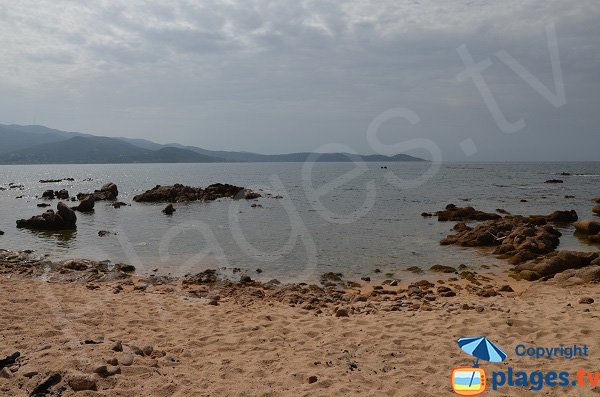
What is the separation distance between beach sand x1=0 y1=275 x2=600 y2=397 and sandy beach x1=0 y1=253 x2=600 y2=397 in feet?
0.08

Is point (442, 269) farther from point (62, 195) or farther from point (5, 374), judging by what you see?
point (62, 195)

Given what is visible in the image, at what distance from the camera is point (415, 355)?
6.96 m

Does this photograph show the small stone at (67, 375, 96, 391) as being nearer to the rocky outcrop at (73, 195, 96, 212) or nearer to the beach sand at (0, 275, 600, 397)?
the beach sand at (0, 275, 600, 397)

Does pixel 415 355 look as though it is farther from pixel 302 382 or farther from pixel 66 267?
pixel 66 267

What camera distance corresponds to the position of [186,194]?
5025cm

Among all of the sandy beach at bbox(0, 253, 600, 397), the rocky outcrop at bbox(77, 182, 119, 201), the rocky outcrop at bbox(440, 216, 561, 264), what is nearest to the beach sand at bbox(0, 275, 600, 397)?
the sandy beach at bbox(0, 253, 600, 397)

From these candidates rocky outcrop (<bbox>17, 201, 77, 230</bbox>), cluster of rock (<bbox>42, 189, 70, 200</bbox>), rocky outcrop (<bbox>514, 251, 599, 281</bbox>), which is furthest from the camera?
cluster of rock (<bbox>42, 189, 70, 200</bbox>)

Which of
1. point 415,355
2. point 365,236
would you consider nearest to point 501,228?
point 365,236

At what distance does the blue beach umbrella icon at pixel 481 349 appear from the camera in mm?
6730

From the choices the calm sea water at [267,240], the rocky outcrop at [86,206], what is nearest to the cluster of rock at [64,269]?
the calm sea water at [267,240]

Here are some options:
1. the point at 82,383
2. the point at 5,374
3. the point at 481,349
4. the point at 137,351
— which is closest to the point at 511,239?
the point at 481,349

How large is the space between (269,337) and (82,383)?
3.49m

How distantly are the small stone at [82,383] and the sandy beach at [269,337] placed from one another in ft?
0.05

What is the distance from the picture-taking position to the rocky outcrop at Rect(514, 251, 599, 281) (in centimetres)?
1403
